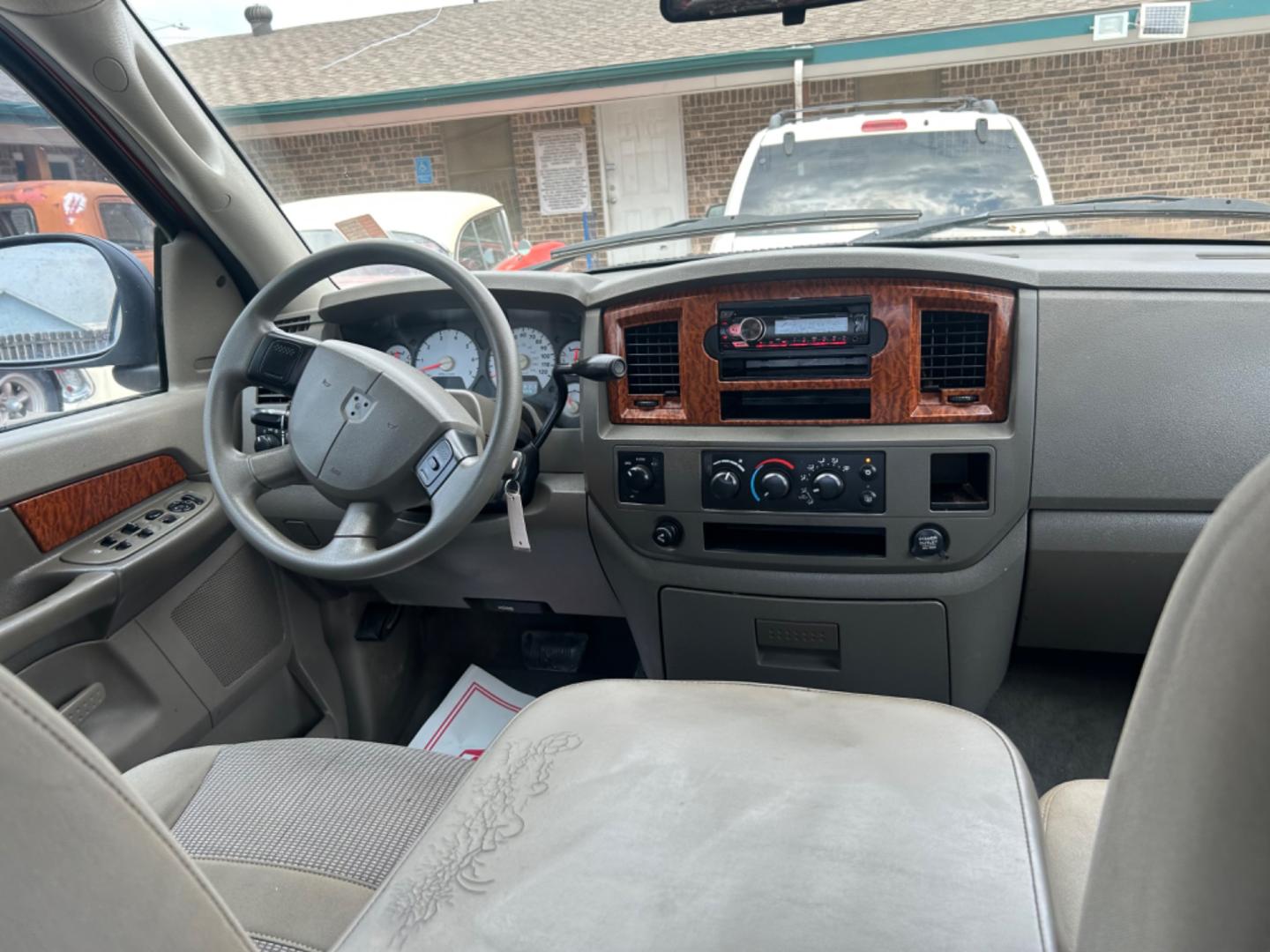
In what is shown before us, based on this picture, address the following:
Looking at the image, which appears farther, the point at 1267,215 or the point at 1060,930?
the point at 1267,215

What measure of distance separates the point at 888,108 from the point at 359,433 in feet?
7.28

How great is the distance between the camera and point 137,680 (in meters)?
1.86

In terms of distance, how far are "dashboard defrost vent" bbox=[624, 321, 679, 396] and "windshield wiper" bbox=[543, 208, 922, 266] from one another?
18.1 inches

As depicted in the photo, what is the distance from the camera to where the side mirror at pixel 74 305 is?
1.98 m

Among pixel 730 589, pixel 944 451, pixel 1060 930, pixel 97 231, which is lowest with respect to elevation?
pixel 730 589

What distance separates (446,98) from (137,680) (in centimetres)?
446

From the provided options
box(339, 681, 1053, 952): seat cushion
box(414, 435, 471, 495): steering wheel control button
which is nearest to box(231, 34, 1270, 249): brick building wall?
box(414, 435, 471, 495): steering wheel control button

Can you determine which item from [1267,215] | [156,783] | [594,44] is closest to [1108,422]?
[1267,215]

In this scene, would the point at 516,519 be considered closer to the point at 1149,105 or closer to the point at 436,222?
the point at 436,222

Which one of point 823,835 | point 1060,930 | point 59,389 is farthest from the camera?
point 59,389

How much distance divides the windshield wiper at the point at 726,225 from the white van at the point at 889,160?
60mm

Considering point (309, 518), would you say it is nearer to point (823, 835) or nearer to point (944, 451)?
point (944, 451)

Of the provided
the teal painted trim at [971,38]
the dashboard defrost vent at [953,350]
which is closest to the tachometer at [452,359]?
the dashboard defrost vent at [953,350]

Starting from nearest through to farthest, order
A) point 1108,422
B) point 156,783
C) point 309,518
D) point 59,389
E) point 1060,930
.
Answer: point 1060,930 → point 156,783 → point 1108,422 → point 59,389 → point 309,518
